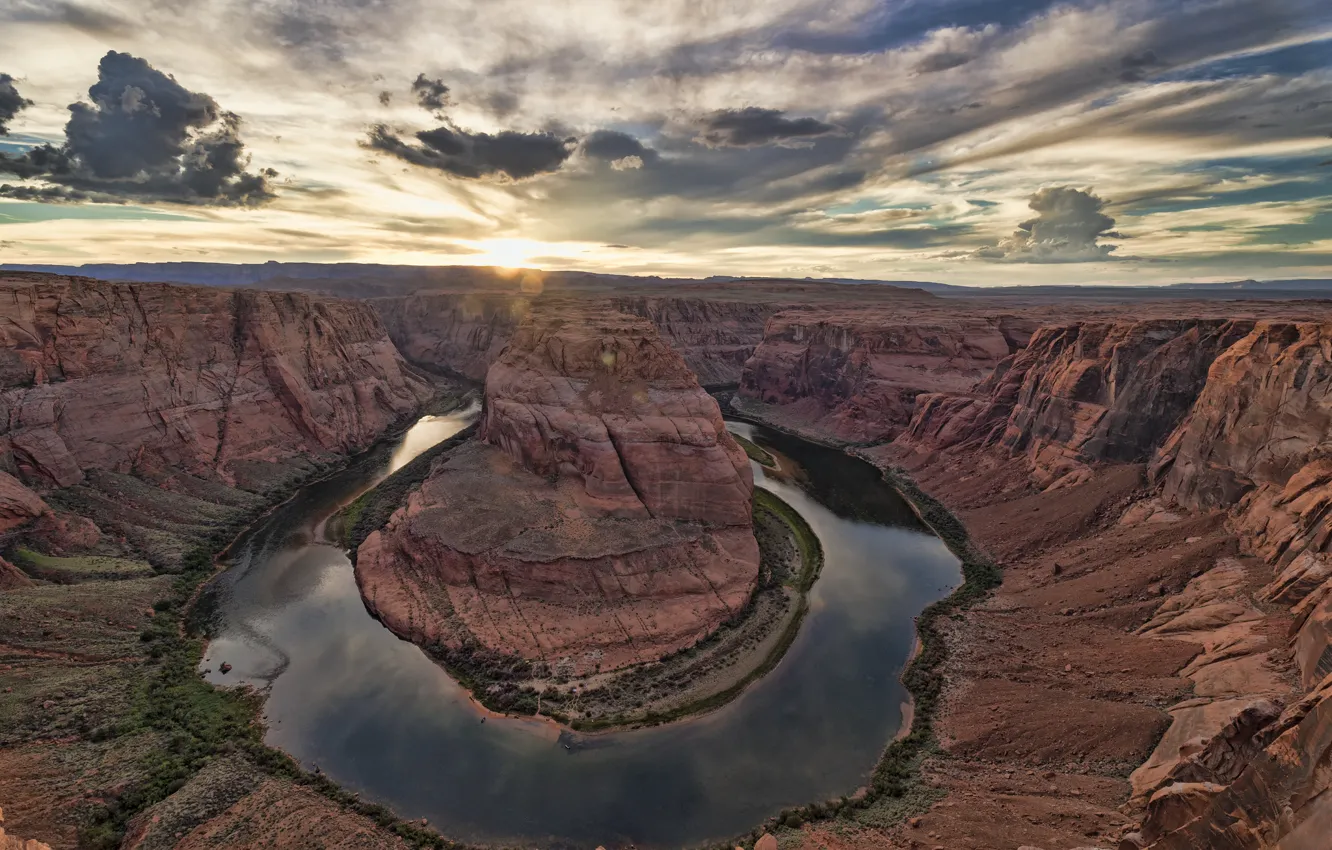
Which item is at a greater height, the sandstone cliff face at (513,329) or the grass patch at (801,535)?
the sandstone cliff face at (513,329)

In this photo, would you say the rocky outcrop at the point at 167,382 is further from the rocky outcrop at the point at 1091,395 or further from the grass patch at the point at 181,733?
the rocky outcrop at the point at 1091,395

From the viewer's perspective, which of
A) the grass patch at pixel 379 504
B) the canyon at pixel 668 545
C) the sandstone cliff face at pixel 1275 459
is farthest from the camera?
the grass patch at pixel 379 504

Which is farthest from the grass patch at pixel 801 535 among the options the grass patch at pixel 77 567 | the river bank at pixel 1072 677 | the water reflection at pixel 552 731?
the grass patch at pixel 77 567

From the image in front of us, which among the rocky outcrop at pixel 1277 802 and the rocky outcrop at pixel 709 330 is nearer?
the rocky outcrop at pixel 1277 802

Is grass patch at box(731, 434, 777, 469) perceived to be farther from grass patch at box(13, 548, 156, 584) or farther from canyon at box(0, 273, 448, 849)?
grass patch at box(13, 548, 156, 584)

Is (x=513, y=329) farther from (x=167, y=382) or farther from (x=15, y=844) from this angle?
(x=15, y=844)
